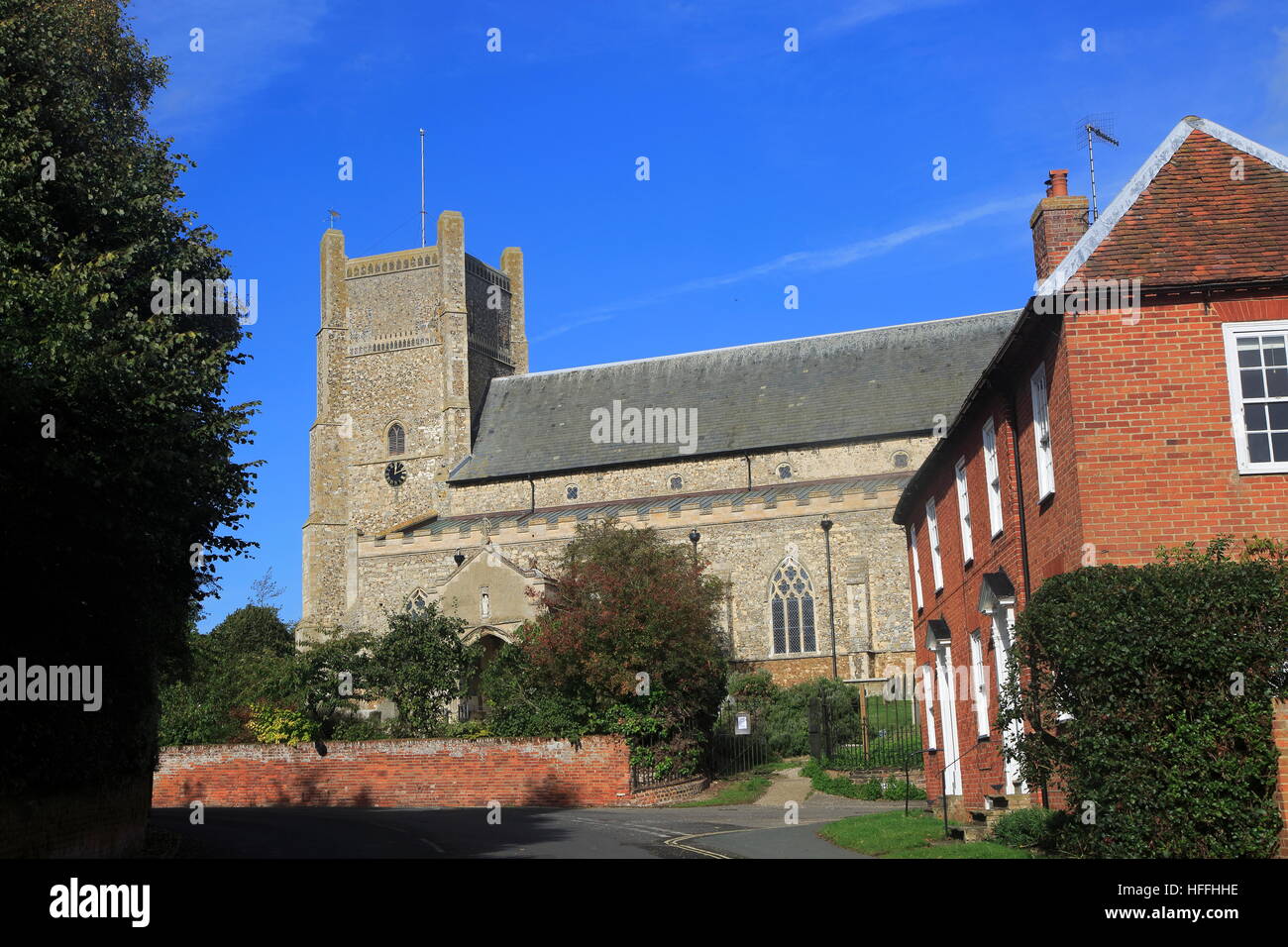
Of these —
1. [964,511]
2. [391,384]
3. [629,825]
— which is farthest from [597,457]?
[964,511]

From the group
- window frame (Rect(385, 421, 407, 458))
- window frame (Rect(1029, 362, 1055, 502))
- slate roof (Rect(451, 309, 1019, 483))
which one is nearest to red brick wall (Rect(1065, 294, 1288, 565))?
window frame (Rect(1029, 362, 1055, 502))

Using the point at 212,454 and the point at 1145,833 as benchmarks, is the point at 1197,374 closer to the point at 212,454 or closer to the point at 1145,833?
the point at 1145,833

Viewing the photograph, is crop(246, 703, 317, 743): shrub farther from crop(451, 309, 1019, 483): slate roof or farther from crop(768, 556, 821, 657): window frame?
crop(451, 309, 1019, 483): slate roof

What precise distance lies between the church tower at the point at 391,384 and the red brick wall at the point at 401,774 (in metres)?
24.1

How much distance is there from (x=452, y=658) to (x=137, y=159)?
1510 cm

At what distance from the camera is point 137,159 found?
61.5ft

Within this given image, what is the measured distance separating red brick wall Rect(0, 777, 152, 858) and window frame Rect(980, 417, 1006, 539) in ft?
39.4

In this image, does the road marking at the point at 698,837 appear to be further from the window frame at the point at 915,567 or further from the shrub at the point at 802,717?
the shrub at the point at 802,717

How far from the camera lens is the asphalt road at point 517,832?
16.7m

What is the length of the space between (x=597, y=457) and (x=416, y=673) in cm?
2277

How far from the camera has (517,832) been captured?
19.5m

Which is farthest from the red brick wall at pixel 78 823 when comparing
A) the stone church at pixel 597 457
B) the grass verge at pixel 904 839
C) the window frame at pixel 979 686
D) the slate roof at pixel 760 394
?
the slate roof at pixel 760 394

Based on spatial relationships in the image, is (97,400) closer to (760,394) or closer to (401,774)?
(401,774)
